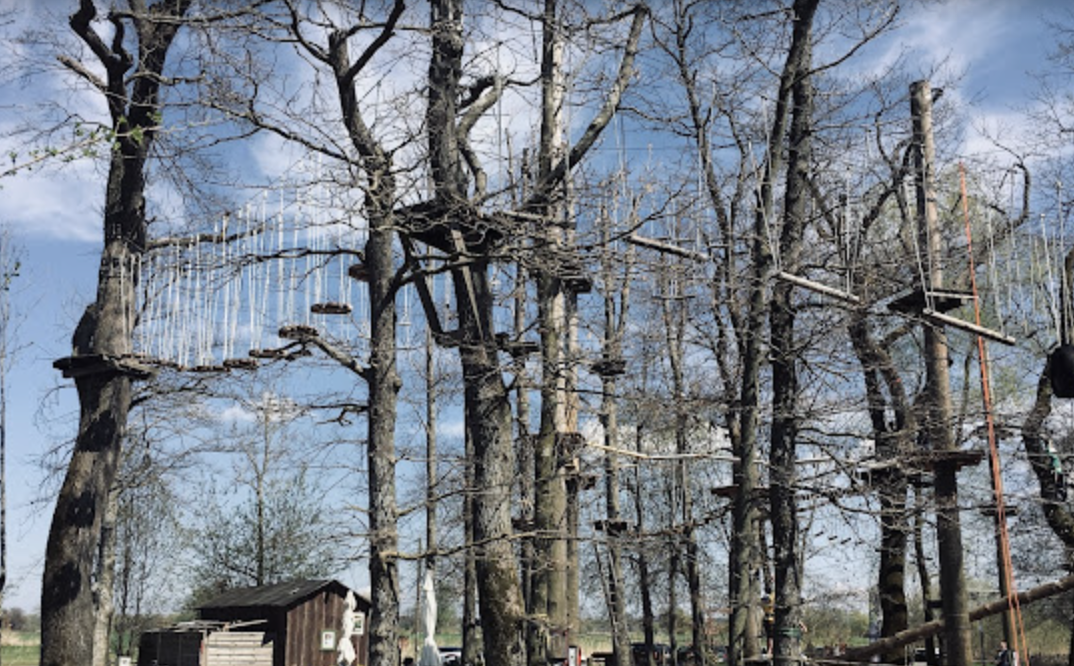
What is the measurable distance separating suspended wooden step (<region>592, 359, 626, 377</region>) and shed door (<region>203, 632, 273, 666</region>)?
2034cm

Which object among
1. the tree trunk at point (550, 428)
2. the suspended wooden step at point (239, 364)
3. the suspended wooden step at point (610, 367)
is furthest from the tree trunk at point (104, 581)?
the suspended wooden step at point (610, 367)

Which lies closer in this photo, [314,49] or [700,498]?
[314,49]

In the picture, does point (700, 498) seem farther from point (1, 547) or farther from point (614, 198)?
point (614, 198)

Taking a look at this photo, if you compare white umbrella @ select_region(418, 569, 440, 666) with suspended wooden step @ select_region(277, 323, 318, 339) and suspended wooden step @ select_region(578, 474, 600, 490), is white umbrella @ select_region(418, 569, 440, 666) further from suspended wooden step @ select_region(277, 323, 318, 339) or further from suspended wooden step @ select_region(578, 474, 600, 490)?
suspended wooden step @ select_region(578, 474, 600, 490)

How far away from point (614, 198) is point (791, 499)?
4823 millimetres

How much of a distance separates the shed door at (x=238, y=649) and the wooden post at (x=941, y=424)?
23.7m

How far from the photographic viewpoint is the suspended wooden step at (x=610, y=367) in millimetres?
14023

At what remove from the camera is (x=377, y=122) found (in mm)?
12516

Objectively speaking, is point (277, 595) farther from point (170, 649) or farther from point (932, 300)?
point (932, 300)

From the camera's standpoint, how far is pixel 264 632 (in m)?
33.1

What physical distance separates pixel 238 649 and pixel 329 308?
22.5m

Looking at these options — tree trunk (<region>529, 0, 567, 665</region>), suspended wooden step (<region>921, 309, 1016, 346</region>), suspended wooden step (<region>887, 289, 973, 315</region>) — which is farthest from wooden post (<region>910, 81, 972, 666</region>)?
tree trunk (<region>529, 0, 567, 665</region>)

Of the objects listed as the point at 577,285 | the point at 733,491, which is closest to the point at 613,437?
the point at 733,491

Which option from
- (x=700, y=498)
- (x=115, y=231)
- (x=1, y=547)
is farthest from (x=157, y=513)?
(x=115, y=231)
